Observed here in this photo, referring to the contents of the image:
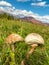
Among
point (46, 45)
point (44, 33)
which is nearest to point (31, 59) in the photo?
point (46, 45)

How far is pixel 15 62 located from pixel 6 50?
304mm

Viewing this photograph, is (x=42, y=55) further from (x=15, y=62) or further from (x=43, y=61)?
(x=15, y=62)

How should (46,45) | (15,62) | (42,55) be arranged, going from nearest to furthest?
(15,62)
(42,55)
(46,45)

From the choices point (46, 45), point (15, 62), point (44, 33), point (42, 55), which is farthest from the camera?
point (44, 33)

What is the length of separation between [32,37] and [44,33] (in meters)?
2.08

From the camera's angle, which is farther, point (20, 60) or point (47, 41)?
point (47, 41)

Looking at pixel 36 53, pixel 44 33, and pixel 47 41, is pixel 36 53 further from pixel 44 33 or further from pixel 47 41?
pixel 44 33

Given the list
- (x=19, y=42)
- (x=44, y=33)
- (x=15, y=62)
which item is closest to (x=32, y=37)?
(x=19, y=42)

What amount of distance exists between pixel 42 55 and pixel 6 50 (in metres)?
0.75

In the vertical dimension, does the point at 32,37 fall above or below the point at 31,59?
above

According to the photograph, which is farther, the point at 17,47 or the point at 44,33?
the point at 44,33

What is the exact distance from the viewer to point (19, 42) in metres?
6.03

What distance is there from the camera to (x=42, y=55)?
5.79 m

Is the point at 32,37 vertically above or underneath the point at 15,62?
above
